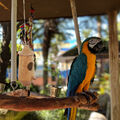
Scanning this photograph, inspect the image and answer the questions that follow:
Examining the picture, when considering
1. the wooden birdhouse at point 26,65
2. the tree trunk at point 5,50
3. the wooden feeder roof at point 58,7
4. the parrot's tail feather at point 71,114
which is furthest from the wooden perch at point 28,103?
the wooden feeder roof at point 58,7

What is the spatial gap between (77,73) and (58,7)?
987 millimetres

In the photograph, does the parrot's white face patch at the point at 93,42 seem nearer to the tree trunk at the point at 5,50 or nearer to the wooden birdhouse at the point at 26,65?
the wooden birdhouse at the point at 26,65

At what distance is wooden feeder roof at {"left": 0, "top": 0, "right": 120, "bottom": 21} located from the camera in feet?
5.48

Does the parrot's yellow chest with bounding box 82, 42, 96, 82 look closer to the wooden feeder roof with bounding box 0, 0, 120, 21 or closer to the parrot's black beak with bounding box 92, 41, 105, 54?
the parrot's black beak with bounding box 92, 41, 105, 54

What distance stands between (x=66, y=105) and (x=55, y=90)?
1.95ft

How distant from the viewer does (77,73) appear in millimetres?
1495

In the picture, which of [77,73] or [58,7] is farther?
[58,7]

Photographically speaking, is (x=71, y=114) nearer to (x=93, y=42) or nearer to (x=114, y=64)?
(x=93, y=42)

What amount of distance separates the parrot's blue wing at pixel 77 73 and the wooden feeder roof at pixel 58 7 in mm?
638

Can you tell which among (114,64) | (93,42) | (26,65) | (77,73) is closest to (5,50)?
(26,65)

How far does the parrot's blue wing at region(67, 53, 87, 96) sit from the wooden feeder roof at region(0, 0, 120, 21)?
0.64m

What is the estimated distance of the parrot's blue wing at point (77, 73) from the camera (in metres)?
1.48

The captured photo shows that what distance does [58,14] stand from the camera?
2.34 metres

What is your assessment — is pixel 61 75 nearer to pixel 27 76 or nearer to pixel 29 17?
pixel 29 17
